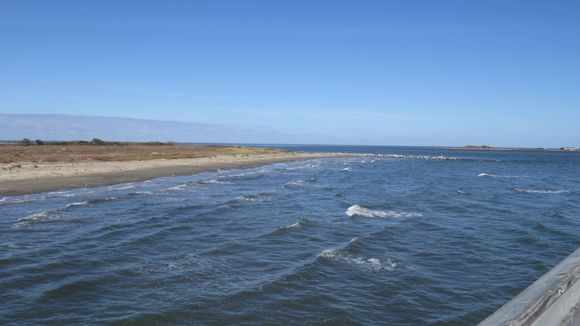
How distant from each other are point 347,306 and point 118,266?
714 centimetres

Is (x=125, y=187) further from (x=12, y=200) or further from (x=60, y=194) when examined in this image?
(x=12, y=200)

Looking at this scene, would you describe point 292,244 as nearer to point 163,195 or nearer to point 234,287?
point 234,287

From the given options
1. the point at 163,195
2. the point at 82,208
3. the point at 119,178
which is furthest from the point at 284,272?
the point at 119,178

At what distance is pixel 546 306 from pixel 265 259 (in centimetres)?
1054

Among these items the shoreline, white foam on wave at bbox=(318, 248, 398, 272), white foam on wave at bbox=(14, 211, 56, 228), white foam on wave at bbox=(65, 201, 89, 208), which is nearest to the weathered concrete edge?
white foam on wave at bbox=(318, 248, 398, 272)

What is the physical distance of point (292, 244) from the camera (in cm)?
1639

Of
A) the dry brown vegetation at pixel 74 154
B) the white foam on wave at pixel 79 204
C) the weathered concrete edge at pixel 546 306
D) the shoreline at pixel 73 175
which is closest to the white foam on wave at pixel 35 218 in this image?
the white foam on wave at pixel 79 204

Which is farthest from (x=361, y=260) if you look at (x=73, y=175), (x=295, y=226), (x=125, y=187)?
(x=73, y=175)

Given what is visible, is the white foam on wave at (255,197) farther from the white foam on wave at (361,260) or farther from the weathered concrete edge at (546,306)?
the weathered concrete edge at (546,306)

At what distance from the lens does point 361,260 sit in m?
14.2

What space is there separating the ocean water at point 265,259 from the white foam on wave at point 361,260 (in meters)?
0.10

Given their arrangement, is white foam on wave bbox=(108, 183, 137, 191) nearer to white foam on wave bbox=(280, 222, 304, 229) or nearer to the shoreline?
the shoreline

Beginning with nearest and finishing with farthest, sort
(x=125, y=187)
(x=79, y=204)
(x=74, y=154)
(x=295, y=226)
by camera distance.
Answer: (x=295, y=226) → (x=79, y=204) → (x=125, y=187) → (x=74, y=154)

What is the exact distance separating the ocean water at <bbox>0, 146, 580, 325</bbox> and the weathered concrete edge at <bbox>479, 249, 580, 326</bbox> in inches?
188
